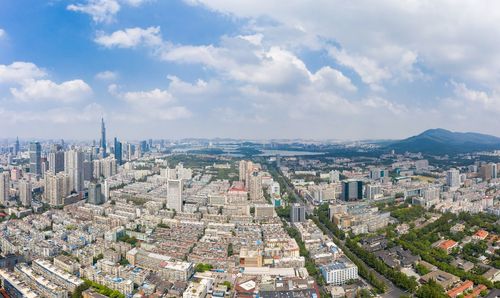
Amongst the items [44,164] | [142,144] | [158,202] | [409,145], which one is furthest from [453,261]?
[409,145]

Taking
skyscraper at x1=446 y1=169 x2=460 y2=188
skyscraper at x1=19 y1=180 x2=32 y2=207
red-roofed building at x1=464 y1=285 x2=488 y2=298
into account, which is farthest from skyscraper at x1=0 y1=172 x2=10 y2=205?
skyscraper at x1=446 y1=169 x2=460 y2=188

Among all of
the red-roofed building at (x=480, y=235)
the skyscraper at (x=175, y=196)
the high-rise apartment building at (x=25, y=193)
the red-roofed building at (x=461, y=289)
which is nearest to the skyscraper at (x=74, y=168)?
the high-rise apartment building at (x=25, y=193)

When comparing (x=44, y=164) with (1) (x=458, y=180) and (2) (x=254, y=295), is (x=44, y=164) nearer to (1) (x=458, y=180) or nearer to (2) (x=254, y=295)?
(2) (x=254, y=295)

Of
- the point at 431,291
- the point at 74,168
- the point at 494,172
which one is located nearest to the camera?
the point at 431,291

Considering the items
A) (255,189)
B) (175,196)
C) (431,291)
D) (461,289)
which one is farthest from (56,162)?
(461,289)

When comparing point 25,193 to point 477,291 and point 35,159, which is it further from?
point 477,291
